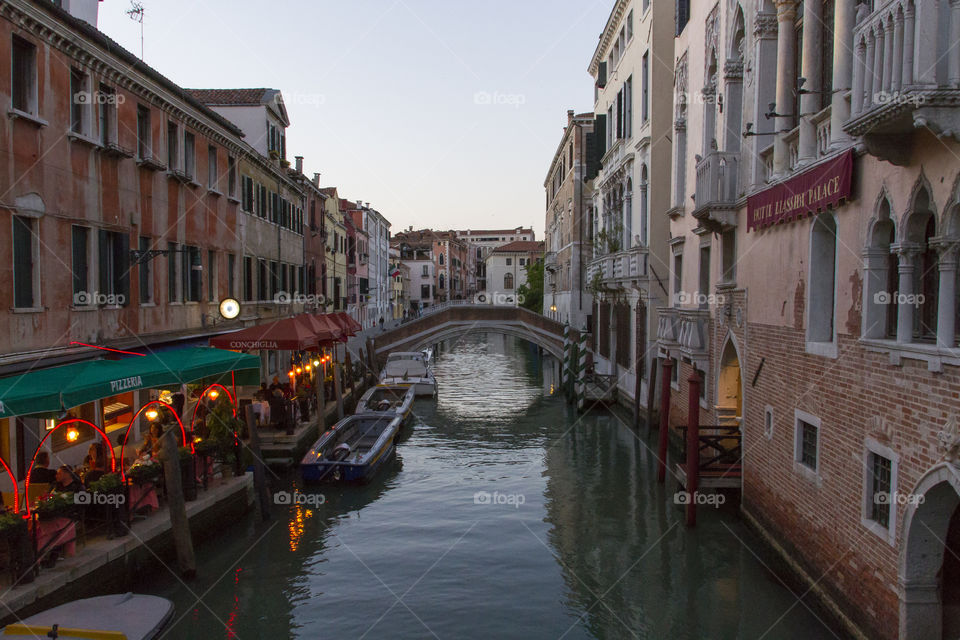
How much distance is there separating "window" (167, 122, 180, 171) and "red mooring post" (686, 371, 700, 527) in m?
10.3

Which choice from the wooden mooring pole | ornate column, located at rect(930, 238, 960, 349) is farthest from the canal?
ornate column, located at rect(930, 238, 960, 349)

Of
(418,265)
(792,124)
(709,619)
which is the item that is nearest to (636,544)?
(709,619)

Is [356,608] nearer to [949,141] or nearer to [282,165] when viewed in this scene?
[949,141]

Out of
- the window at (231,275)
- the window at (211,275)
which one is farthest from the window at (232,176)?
the window at (211,275)

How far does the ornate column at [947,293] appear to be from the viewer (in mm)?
5605

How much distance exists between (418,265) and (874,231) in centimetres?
7515

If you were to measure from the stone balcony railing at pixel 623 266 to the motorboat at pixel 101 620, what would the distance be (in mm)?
14250

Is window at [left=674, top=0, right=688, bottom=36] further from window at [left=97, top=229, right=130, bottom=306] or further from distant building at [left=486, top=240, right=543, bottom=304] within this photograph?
distant building at [left=486, top=240, right=543, bottom=304]

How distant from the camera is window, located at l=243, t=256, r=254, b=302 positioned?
18828 millimetres

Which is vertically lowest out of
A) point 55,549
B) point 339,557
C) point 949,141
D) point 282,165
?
point 339,557

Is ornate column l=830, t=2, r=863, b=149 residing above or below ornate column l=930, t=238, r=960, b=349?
above

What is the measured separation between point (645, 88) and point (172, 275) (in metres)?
13.0

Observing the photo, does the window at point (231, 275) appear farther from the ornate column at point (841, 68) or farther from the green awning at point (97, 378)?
the ornate column at point (841, 68)

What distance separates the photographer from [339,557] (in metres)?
10.5
